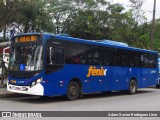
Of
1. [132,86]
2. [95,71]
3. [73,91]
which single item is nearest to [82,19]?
[132,86]

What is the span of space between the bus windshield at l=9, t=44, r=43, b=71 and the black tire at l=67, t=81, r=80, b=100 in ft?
7.26

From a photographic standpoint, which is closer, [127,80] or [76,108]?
[76,108]

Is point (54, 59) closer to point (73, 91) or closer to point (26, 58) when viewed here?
point (26, 58)

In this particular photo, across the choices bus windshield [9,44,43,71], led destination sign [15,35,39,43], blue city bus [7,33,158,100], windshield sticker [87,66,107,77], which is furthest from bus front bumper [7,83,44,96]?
windshield sticker [87,66,107,77]

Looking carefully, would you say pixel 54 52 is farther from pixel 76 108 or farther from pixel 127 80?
pixel 127 80

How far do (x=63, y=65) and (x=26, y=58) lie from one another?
1.71 meters

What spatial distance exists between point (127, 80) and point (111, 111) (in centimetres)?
901

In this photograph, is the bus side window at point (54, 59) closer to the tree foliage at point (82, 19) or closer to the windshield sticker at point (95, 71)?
the windshield sticker at point (95, 71)

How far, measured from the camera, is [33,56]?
15477 millimetres

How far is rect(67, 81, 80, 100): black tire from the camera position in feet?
55.2

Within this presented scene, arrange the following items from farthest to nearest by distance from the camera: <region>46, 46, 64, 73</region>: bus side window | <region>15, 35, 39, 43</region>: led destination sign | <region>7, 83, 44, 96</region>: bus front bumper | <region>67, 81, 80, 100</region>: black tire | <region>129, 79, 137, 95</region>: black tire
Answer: <region>129, 79, 137, 95</region>: black tire, <region>67, 81, 80, 100</region>: black tire, <region>15, 35, 39, 43</region>: led destination sign, <region>46, 46, 64, 73</region>: bus side window, <region>7, 83, 44, 96</region>: bus front bumper

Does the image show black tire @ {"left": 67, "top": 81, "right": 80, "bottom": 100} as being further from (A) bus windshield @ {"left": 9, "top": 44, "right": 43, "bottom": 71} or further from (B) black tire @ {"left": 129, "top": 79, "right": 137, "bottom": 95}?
(B) black tire @ {"left": 129, "top": 79, "right": 137, "bottom": 95}

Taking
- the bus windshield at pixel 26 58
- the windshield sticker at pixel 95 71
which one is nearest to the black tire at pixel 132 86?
the windshield sticker at pixel 95 71

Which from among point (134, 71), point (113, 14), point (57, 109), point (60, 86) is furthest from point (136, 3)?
point (57, 109)
